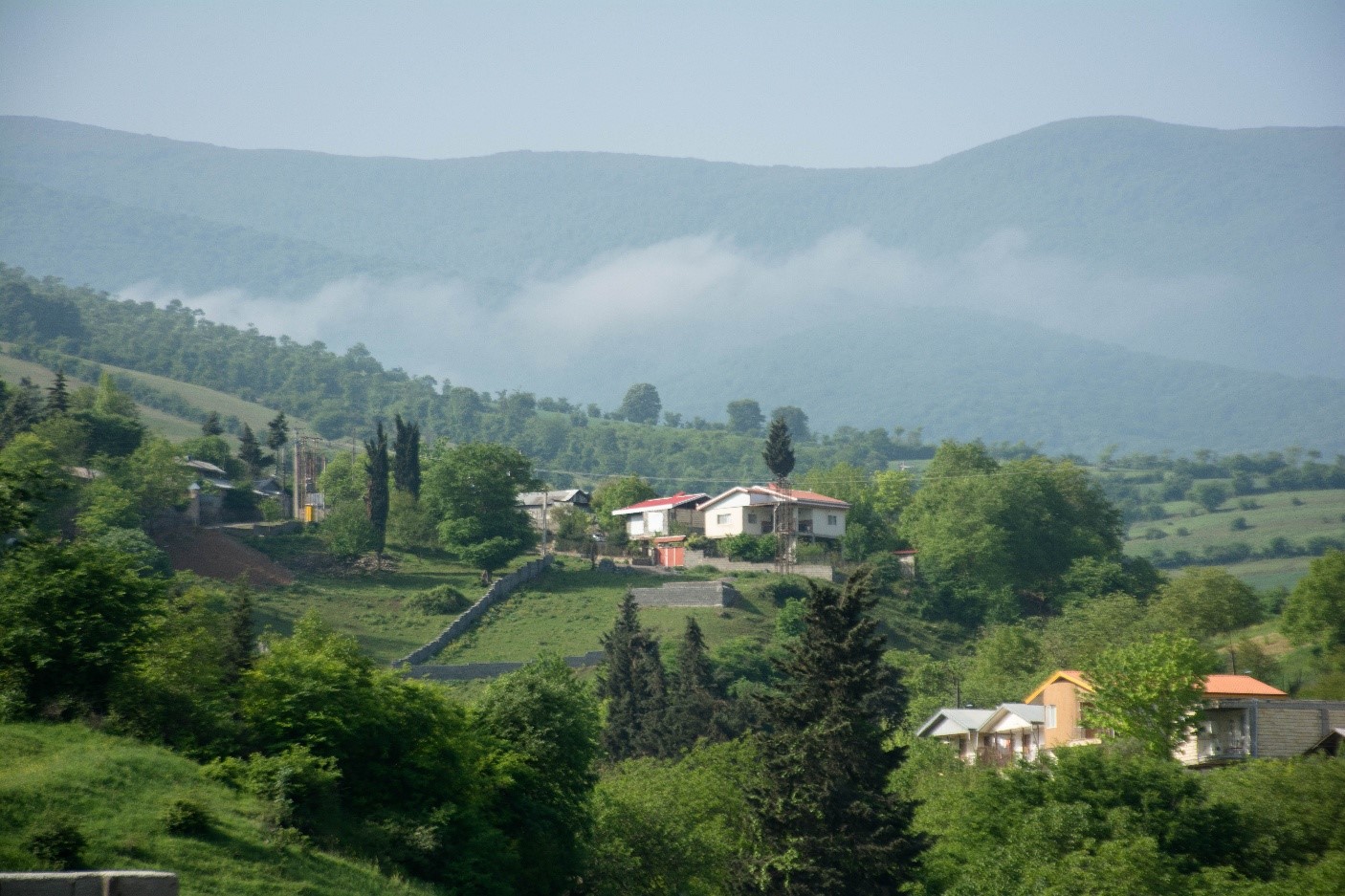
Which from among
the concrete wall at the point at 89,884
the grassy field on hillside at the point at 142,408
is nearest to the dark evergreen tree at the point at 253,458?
the grassy field on hillside at the point at 142,408

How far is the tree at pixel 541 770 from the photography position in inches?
1641

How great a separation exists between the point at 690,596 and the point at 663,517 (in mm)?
23763

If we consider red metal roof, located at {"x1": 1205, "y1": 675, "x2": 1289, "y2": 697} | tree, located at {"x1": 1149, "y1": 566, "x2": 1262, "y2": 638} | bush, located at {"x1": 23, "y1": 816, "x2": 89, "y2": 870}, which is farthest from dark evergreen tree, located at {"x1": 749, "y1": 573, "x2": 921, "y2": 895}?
tree, located at {"x1": 1149, "y1": 566, "x2": 1262, "y2": 638}

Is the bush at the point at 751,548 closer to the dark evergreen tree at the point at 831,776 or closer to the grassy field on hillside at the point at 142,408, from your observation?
the dark evergreen tree at the point at 831,776

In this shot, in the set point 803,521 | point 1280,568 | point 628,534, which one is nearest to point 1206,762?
point 803,521

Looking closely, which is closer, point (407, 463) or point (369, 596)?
point (369, 596)

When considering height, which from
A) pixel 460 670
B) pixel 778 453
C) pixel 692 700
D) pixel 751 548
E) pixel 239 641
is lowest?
pixel 692 700

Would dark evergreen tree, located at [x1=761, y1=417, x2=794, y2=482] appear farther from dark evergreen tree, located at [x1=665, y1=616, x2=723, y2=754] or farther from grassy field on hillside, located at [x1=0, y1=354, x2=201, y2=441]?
grassy field on hillside, located at [x1=0, y1=354, x2=201, y2=441]

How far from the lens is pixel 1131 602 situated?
89.9m

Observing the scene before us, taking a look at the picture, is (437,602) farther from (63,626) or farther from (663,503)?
(63,626)

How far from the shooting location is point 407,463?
113 m

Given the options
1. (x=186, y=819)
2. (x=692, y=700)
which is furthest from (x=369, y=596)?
(x=186, y=819)

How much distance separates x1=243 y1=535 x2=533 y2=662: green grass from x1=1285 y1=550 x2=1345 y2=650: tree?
1746 inches

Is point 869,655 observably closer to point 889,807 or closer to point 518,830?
point 889,807
